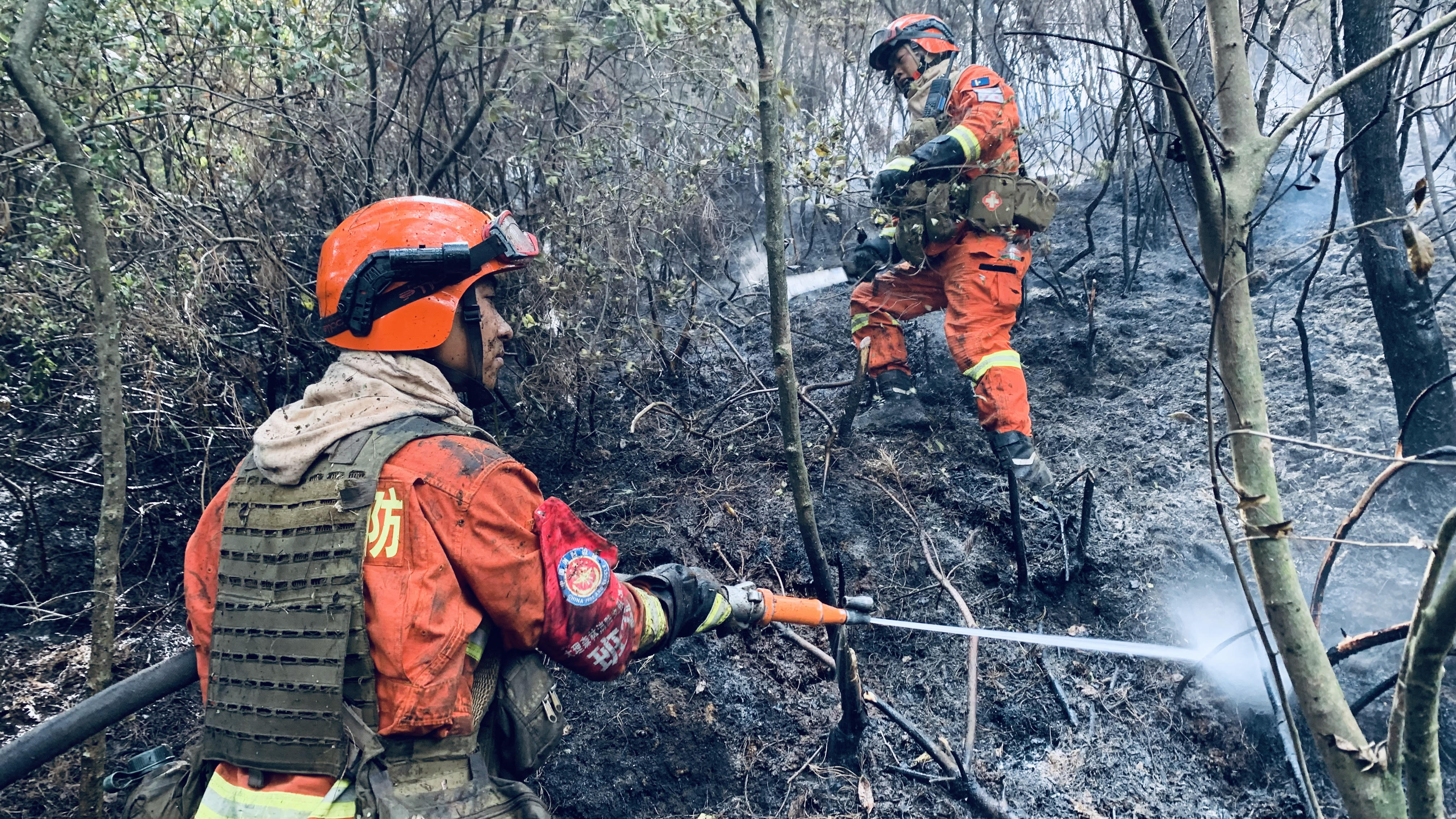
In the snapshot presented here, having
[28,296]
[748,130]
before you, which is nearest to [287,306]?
[28,296]

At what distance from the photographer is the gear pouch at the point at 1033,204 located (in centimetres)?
471

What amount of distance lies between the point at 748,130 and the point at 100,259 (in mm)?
4708

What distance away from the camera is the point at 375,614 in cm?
191

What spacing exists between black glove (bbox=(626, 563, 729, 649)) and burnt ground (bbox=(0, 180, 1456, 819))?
109 cm

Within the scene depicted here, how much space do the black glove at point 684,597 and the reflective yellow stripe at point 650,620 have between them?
0.02 m

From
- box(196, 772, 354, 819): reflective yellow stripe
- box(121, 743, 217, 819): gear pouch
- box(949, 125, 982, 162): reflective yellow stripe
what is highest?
box(949, 125, 982, 162): reflective yellow stripe

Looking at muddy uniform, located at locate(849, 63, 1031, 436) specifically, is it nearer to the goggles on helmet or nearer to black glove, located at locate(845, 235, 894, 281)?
black glove, located at locate(845, 235, 894, 281)

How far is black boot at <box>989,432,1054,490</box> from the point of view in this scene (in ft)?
14.3

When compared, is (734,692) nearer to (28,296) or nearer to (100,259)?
(100,259)

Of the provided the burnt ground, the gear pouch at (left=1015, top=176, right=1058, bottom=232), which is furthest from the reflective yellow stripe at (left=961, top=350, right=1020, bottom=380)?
the gear pouch at (left=1015, top=176, right=1058, bottom=232)

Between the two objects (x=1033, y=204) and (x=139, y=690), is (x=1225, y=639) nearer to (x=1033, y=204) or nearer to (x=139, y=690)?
(x=1033, y=204)

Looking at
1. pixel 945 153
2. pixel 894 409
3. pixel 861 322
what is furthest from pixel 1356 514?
pixel 861 322

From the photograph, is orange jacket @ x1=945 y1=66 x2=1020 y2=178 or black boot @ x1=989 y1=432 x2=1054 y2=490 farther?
orange jacket @ x1=945 y1=66 x2=1020 y2=178

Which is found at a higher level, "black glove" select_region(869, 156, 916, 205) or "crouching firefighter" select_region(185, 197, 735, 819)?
"black glove" select_region(869, 156, 916, 205)
